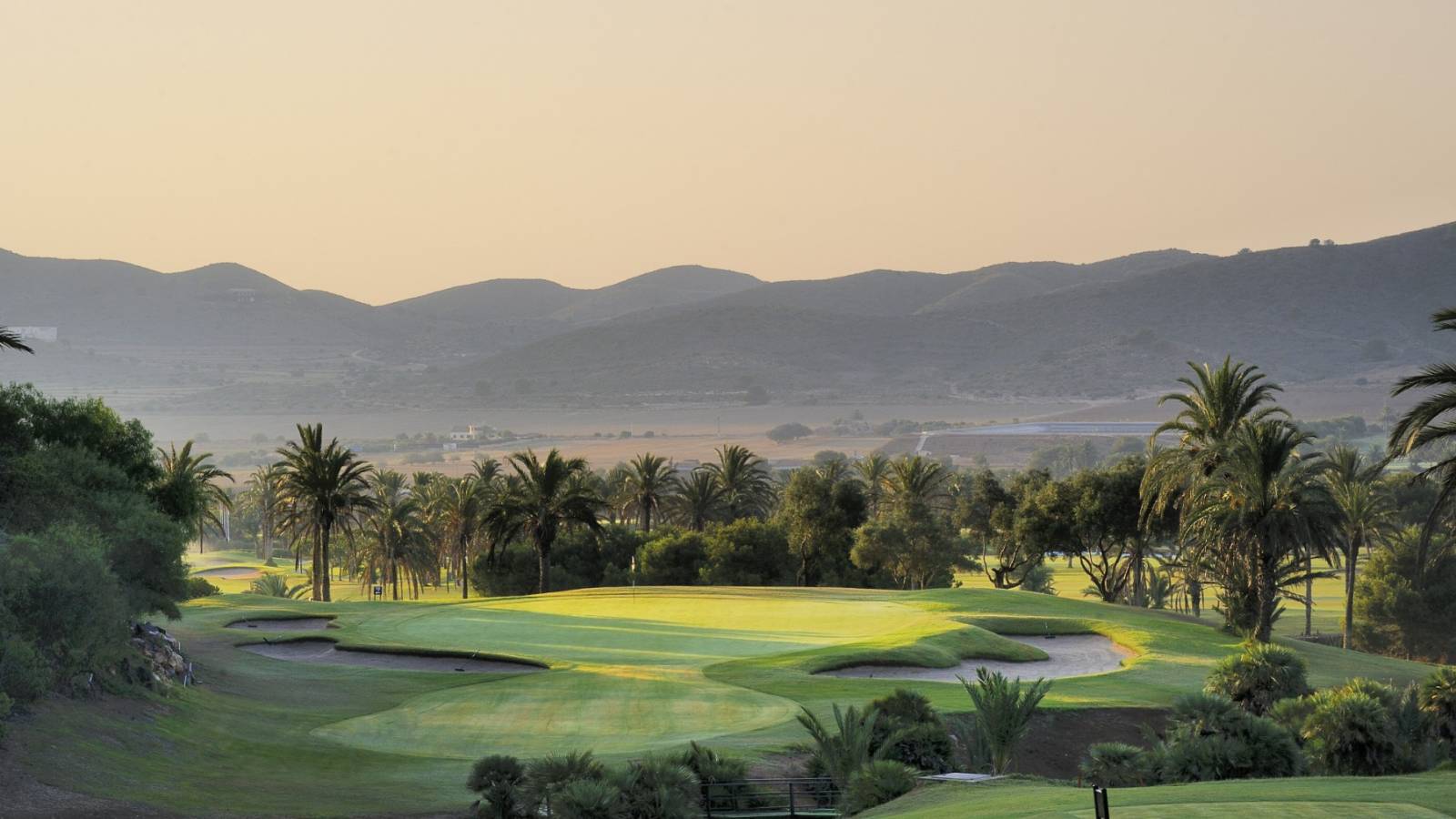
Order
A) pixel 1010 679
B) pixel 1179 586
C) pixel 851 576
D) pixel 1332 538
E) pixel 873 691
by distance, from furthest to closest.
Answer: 1. pixel 1179 586
2. pixel 851 576
3. pixel 1332 538
4. pixel 1010 679
5. pixel 873 691

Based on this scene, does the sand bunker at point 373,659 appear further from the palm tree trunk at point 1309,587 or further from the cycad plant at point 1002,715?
the palm tree trunk at point 1309,587

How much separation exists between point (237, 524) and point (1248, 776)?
614 feet

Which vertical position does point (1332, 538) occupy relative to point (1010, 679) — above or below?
above

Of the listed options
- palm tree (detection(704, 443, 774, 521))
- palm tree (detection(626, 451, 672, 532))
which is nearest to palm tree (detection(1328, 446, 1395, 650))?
palm tree (detection(704, 443, 774, 521))

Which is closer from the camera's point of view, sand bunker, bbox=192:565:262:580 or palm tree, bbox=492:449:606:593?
palm tree, bbox=492:449:606:593

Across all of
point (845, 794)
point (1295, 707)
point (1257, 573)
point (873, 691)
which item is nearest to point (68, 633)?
point (845, 794)

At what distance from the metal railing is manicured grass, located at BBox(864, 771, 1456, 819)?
12.0 ft

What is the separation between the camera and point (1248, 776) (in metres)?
21.5

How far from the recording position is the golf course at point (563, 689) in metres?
22.2

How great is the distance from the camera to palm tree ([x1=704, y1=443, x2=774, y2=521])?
9631cm

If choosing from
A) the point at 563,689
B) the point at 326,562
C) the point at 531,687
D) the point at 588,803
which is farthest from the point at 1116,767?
the point at 326,562

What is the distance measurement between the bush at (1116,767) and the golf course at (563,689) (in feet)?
5.51

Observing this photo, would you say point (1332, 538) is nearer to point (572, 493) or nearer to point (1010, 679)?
point (1010, 679)

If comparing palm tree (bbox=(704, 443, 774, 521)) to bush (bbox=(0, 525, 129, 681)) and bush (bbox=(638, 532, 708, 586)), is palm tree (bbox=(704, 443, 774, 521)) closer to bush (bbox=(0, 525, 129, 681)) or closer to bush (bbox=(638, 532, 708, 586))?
bush (bbox=(638, 532, 708, 586))
